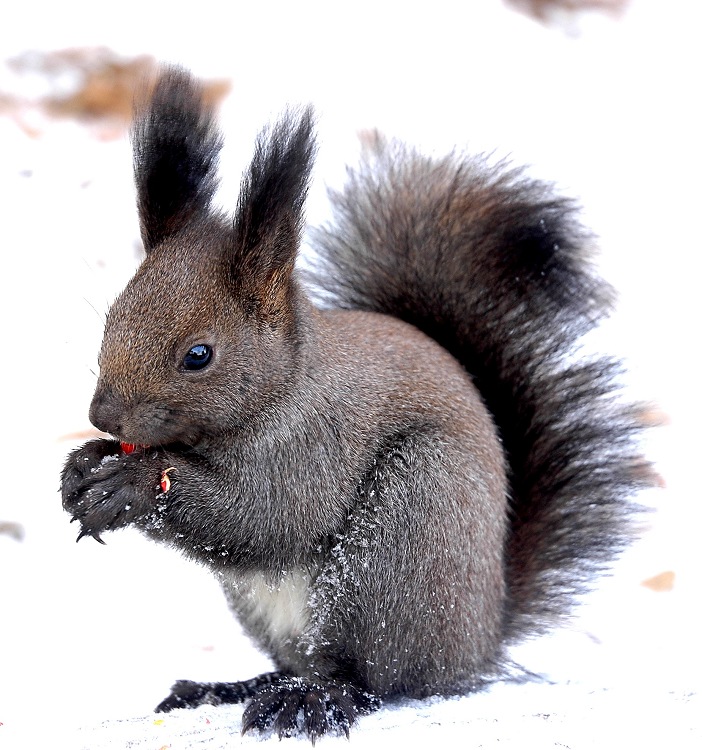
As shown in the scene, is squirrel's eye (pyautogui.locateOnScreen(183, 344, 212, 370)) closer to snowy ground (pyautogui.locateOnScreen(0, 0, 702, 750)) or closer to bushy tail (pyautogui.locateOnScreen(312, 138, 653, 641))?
snowy ground (pyautogui.locateOnScreen(0, 0, 702, 750))

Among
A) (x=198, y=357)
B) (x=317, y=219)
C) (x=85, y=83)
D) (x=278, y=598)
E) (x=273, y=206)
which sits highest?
(x=85, y=83)

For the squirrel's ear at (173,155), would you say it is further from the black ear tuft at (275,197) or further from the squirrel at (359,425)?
the black ear tuft at (275,197)

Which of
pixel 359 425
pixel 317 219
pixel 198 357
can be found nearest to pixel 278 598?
pixel 359 425

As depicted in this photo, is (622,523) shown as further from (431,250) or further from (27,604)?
(27,604)

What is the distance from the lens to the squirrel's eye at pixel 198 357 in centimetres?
171

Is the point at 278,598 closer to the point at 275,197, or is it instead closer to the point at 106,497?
the point at 106,497

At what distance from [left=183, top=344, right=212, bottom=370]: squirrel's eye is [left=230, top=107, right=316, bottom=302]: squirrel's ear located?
0.40 feet

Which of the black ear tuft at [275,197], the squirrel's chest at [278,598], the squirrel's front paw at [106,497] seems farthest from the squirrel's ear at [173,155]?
the squirrel's chest at [278,598]

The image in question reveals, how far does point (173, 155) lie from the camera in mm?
1819

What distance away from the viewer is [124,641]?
255cm

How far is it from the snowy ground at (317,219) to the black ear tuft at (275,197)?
0.27 metres

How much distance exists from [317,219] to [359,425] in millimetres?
633

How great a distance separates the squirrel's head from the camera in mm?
1675

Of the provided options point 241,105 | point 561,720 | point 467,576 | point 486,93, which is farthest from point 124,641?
point 486,93
